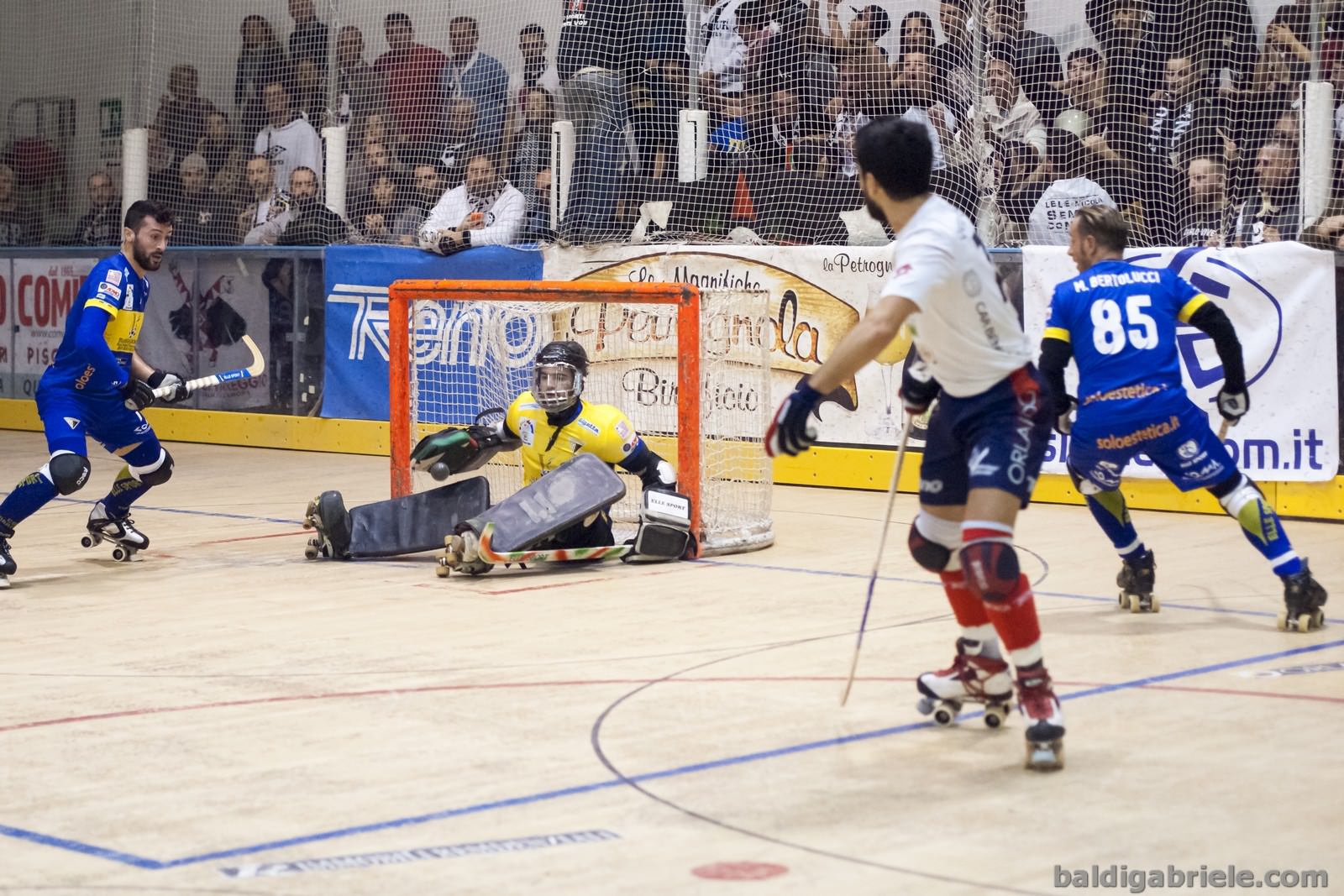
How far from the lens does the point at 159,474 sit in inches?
370

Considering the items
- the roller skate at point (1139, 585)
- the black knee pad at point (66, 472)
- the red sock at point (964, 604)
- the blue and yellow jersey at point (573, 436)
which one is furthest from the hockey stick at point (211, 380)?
the red sock at point (964, 604)

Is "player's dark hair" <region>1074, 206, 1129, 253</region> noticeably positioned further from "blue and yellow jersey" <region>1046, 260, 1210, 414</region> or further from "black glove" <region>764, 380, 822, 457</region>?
"black glove" <region>764, 380, 822, 457</region>

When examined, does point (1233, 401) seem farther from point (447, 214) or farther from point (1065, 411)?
point (447, 214)

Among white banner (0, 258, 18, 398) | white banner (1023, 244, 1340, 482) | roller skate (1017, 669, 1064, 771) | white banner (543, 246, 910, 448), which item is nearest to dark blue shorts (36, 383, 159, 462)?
white banner (543, 246, 910, 448)

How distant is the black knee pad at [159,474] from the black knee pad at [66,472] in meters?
0.60

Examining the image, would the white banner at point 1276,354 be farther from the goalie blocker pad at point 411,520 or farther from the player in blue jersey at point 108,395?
A: the player in blue jersey at point 108,395

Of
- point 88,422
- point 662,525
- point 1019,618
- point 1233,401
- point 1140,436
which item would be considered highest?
point 1233,401

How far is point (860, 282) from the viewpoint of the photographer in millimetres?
11781

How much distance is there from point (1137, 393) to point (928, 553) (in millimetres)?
2099

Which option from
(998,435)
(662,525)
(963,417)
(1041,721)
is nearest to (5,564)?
(662,525)

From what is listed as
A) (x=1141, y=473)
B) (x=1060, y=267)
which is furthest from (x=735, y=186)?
(x=1141, y=473)

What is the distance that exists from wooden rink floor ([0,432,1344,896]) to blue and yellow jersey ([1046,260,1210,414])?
3.11 feet

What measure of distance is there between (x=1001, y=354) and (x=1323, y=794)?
4.83 ft

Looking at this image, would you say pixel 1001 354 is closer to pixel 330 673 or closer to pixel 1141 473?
pixel 330 673
